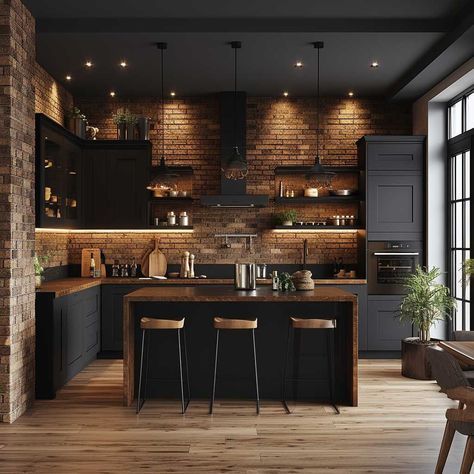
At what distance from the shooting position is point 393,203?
8477mm

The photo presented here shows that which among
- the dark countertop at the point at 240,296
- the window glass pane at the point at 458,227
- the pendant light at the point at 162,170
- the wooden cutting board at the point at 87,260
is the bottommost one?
the dark countertop at the point at 240,296

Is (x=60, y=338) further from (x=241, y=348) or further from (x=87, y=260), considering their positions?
(x=87, y=260)

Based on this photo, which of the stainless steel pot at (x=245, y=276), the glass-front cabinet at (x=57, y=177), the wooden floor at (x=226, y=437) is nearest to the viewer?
the wooden floor at (x=226, y=437)

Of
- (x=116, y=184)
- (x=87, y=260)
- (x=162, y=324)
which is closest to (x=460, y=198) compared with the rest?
(x=162, y=324)

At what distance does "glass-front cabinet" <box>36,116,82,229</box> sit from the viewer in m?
6.59

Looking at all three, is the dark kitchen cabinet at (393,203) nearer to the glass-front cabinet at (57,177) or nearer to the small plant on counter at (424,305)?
the small plant on counter at (424,305)

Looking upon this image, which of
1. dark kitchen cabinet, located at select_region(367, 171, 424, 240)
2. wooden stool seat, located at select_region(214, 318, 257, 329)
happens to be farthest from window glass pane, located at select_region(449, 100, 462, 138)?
wooden stool seat, located at select_region(214, 318, 257, 329)

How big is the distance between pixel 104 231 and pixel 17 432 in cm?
423

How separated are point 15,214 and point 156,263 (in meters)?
3.62

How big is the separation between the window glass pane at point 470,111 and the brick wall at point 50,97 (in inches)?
196

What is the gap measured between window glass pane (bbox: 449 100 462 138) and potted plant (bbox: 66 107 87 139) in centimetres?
475

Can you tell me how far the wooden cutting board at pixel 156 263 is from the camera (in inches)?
350

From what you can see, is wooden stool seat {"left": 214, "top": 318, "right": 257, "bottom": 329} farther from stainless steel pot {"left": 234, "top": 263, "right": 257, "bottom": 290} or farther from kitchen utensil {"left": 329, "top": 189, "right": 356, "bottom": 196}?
kitchen utensil {"left": 329, "top": 189, "right": 356, "bottom": 196}

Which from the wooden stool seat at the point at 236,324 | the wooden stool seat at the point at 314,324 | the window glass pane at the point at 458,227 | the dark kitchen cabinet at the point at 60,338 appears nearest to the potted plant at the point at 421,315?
the window glass pane at the point at 458,227
